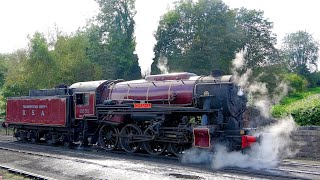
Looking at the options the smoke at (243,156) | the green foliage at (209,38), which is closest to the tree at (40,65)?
Result: the green foliage at (209,38)

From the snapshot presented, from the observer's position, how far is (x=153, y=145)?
555 inches

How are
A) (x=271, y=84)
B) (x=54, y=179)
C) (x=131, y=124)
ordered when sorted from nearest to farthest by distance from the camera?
(x=54, y=179)
(x=131, y=124)
(x=271, y=84)

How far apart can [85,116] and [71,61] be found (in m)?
16.5

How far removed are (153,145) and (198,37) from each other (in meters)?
22.7

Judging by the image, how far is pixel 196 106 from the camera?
12508mm

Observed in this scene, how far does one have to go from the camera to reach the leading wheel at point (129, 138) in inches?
551

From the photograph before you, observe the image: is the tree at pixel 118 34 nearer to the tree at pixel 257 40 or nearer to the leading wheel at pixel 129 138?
the tree at pixel 257 40

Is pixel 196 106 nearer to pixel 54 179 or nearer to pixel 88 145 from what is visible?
pixel 54 179

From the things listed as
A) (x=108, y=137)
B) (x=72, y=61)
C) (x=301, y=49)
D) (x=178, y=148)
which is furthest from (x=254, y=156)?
(x=301, y=49)

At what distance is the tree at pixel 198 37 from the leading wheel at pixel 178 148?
20297mm

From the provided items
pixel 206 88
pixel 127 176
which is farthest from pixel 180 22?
pixel 127 176

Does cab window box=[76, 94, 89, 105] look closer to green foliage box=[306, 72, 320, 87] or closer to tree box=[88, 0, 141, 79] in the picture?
tree box=[88, 0, 141, 79]

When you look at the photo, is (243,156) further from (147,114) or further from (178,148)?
(147,114)

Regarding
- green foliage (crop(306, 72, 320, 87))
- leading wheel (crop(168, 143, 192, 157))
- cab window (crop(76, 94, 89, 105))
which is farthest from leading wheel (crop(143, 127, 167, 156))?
green foliage (crop(306, 72, 320, 87))
